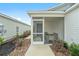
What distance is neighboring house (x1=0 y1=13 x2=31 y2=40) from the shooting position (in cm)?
1249

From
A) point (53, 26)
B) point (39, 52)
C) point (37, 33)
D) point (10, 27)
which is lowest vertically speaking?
point (39, 52)

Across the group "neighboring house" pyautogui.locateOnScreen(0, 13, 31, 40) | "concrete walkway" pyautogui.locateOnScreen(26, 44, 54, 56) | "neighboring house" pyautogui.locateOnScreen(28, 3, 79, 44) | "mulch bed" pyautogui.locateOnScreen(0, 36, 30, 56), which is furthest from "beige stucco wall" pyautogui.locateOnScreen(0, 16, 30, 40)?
"concrete walkway" pyautogui.locateOnScreen(26, 44, 54, 56)

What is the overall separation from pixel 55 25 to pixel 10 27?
17.4ft

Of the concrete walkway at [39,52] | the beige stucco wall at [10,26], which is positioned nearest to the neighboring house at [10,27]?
the beige stucco wall at [10,26]

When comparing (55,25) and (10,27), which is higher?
(55,25)

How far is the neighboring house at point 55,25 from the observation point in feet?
39.1

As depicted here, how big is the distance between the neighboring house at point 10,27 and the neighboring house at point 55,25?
987 millimetres

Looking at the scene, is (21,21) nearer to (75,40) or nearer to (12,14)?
(12,14)

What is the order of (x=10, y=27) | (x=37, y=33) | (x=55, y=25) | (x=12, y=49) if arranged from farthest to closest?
(x=55, y=25) < (x=37, y=33) < (x=10, y=27) < (x=12, y=49)

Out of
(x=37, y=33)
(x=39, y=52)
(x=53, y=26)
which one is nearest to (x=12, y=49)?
(x=39, y=52)

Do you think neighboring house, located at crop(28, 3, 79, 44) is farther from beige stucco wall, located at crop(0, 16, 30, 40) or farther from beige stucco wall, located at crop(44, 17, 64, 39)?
beige stucco wall, located at crop(0, 16, 30, 40)

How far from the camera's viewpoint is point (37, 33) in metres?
14.8

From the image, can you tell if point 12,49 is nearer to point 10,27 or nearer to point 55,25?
point 10,27

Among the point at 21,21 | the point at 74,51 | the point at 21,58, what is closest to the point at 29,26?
the point at 21,21
